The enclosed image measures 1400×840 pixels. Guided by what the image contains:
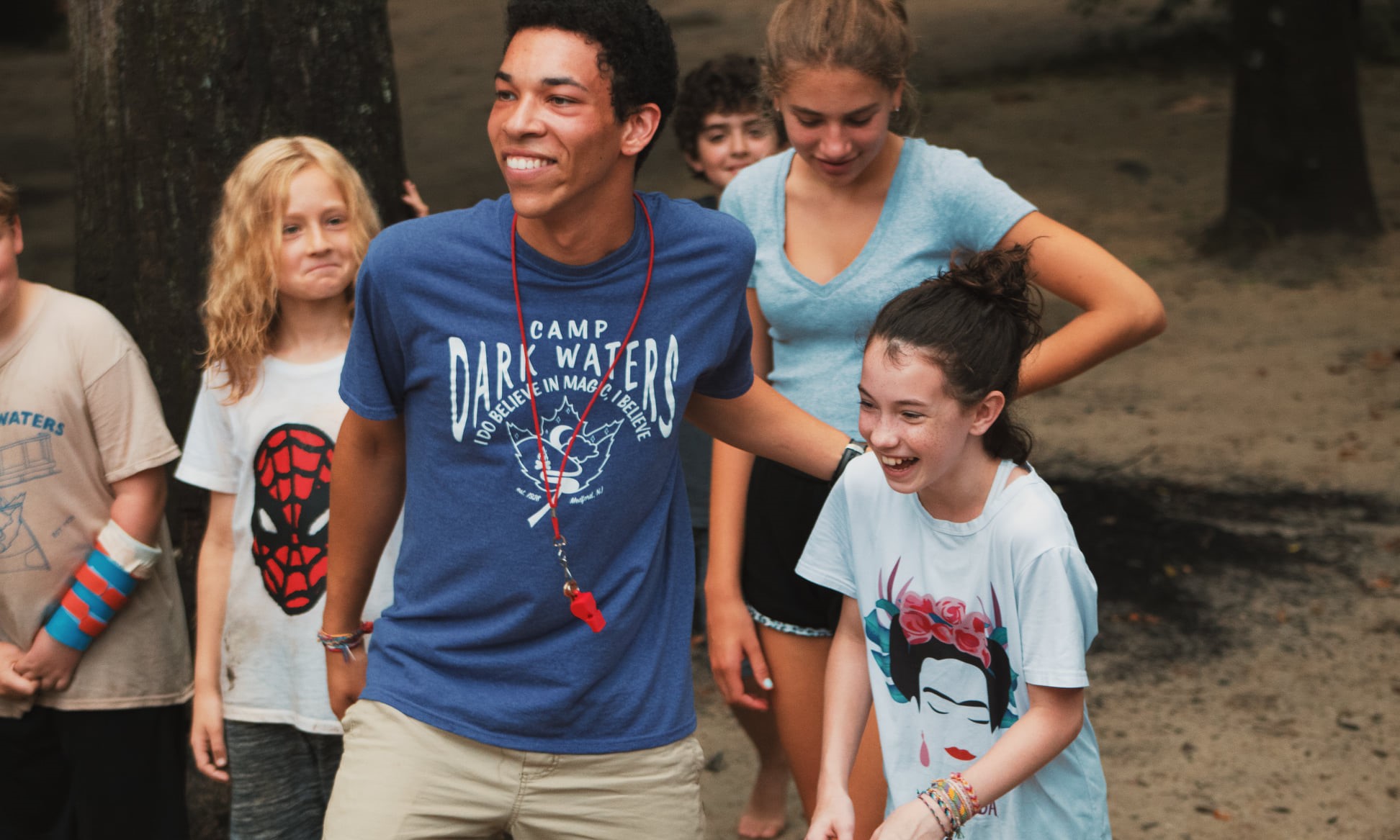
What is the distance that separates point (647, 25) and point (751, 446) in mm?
786

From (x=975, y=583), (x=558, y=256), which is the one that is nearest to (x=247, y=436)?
(x=558, y=256)

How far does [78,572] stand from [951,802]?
193 centimetres

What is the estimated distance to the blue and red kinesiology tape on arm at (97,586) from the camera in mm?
3027

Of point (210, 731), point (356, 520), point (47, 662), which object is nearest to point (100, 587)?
point (47, 662)

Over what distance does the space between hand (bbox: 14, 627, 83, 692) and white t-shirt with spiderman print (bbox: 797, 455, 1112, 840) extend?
Answer: 1.68 meters

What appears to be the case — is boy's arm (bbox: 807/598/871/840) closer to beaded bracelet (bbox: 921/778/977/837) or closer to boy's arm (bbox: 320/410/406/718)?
beaded bracelet (bbox: 921/778/977/837)

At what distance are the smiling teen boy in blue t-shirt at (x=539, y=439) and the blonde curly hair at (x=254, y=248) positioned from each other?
0.62 meters

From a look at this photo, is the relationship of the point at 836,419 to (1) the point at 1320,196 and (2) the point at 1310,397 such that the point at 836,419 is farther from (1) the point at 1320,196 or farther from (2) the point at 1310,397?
(1) the point at 1320,196

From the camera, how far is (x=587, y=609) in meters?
2.28

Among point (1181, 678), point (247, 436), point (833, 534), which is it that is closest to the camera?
point (833, 534)

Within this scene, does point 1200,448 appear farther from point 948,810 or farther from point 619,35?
point 619,35

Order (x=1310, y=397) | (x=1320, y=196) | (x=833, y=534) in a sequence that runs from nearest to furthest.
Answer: (x=833, y=534), (x=1310, y=397), (x=1320, y=196)

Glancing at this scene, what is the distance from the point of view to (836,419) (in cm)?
292

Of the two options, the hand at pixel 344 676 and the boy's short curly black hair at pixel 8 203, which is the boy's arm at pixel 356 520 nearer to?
the hand at pixel 344 676
